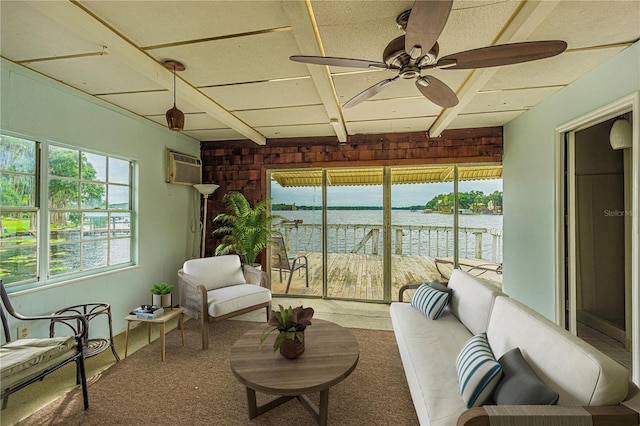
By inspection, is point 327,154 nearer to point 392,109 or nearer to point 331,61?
point 392,109

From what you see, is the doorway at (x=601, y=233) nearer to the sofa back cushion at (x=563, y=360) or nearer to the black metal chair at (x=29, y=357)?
the sofa back cushion at (x=563, y=360)

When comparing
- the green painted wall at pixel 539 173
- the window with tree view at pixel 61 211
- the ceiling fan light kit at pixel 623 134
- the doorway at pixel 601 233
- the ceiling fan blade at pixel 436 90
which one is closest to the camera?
the ceiling fan blade at pixel 436 90

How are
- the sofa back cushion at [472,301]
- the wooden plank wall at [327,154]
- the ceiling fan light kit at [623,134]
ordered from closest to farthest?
1. the sofa back cushion at [472,301]
2. the ceiling fan light kit at [623,134]
3. the wooden plank wall at [327,154]

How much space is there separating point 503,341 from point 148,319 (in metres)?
2.88

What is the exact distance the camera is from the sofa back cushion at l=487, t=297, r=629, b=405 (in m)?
1.14

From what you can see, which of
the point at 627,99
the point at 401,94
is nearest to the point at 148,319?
the point at 401,94

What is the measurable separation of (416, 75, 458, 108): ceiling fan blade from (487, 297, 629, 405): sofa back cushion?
1512 mm

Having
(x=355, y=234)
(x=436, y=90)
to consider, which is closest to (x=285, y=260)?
(x=355, y=234)

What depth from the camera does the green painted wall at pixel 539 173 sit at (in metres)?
2.26

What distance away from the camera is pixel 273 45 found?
2.03 meters

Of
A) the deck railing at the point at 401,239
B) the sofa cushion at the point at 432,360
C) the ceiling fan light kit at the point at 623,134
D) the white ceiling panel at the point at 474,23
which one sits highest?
the white ceiling panel at the point at 474,23

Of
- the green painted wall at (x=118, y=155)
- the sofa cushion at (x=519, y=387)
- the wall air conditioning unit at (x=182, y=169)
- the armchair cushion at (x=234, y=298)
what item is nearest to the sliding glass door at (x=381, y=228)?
the wall air conditioning unit at (x=182, y=169)

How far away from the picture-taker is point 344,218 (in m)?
4.70

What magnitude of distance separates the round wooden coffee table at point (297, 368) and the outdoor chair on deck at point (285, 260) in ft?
8.03
